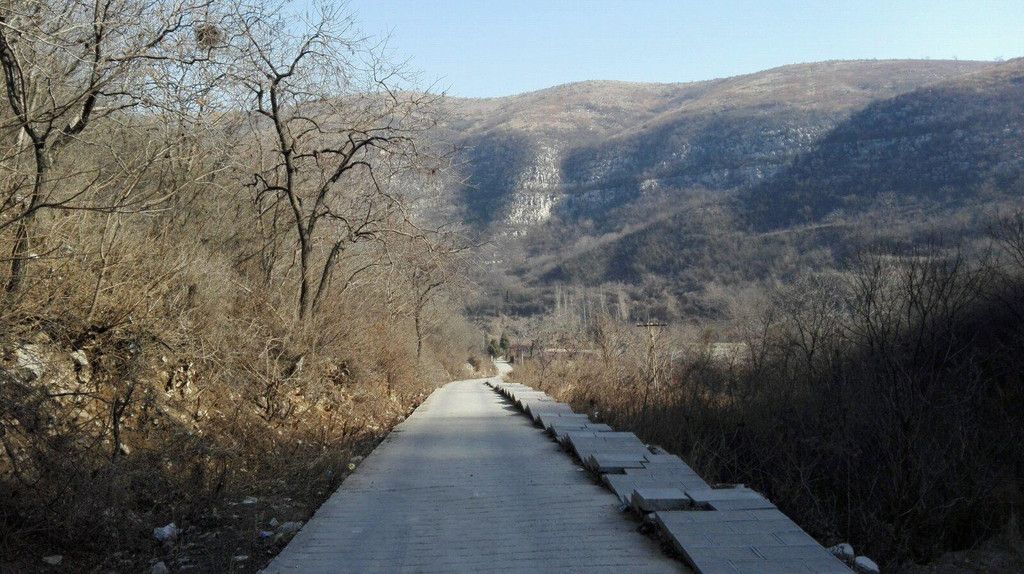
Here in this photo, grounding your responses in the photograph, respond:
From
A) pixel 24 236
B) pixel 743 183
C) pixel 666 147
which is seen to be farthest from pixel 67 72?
pixel 666 147

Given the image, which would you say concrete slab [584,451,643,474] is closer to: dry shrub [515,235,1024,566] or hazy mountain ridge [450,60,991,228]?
dry shrub [515,235,1024,566]

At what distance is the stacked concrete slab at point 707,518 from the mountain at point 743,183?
10239mm

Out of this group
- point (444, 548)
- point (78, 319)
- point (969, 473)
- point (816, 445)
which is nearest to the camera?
point (444, 548)

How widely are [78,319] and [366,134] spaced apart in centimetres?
797

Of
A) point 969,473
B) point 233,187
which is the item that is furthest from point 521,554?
point 233,187

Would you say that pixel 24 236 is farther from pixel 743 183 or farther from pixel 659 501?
pixel 743 183

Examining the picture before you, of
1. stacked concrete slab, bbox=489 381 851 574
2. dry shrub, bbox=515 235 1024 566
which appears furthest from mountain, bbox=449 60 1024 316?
stacked concrete slab, bbox=489 381 851 574

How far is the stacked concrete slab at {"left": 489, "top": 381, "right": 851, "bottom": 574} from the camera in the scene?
493 centimetres

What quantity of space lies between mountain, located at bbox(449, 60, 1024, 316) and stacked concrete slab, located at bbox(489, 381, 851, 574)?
1024cm

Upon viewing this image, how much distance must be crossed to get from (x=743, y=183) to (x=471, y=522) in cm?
10876

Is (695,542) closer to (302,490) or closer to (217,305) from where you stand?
(302,490)

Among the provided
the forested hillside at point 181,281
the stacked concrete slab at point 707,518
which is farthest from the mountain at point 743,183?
the stacked concrete slab at point 707,518

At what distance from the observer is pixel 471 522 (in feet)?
21.4

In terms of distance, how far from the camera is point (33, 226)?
347 inches
